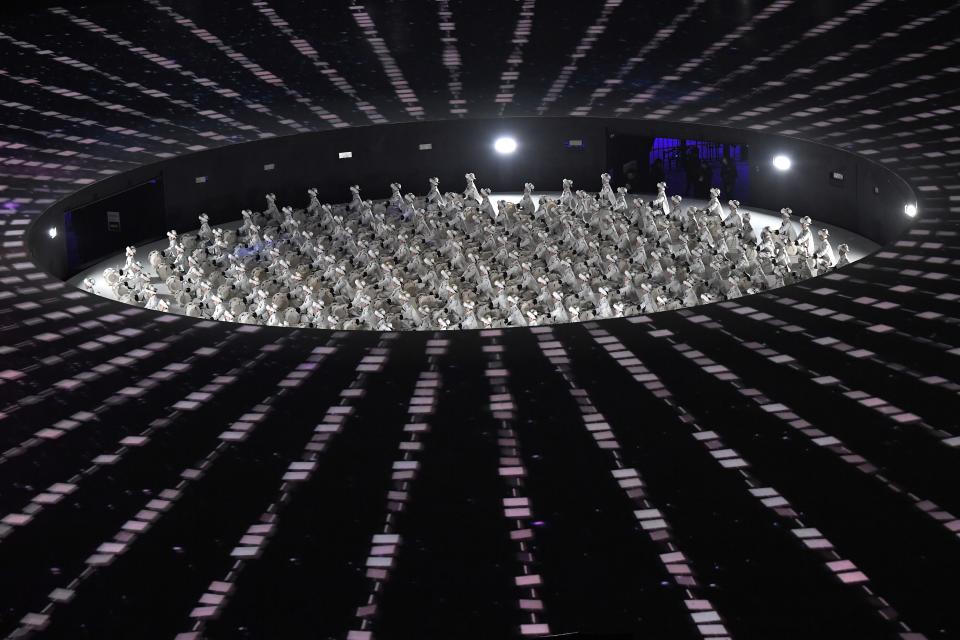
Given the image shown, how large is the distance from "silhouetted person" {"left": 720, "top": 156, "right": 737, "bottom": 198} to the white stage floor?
322mm

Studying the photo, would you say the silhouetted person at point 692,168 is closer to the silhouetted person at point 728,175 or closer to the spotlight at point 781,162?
the silhouetted person at point 728,175

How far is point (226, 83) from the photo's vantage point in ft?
64.5

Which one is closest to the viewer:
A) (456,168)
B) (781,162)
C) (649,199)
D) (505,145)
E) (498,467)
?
(498,467)

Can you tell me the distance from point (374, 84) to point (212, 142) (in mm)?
2902

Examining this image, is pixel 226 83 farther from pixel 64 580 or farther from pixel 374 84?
pixel 64 580

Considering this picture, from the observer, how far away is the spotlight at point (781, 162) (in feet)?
61.8

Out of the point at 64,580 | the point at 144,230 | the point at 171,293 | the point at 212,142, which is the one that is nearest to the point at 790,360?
the point at 64,580

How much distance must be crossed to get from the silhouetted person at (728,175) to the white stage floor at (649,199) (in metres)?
0.32

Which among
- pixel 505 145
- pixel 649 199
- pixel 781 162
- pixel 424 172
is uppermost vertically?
pixel 505 145

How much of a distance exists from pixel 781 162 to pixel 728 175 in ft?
5.04

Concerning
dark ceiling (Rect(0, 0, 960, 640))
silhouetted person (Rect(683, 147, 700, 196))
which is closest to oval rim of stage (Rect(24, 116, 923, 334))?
dark ceiling (Rect(0, 0, 960, 640))

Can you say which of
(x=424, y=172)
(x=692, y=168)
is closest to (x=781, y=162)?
(x=692, y=168)

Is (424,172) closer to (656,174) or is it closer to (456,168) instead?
(456,168)

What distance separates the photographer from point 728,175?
2045cm
